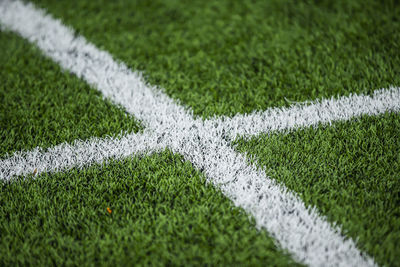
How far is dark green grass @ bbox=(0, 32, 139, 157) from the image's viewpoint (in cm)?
158

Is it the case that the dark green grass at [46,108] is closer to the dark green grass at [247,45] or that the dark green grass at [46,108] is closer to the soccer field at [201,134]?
the soccer field at [201,134]

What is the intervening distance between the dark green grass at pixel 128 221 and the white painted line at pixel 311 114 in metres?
0.32

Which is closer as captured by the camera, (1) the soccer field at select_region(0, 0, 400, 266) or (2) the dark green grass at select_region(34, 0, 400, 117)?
(1) the soccer field at select_region(0, 0, 400, 266)

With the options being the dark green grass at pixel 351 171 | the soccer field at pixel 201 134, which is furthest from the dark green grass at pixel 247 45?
the dark green grass at pixel 351 171

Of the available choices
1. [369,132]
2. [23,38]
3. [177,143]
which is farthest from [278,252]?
[23,38]

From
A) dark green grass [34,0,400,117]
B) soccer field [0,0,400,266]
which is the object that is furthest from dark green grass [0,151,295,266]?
dark green grass [34,0,400,117]

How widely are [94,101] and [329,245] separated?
122 centimetres

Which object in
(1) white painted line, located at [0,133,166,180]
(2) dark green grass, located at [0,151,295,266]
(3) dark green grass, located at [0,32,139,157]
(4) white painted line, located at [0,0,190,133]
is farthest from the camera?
(4) white painted line, located at [0,0,190,133]

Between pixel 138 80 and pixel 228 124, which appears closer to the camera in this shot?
pixel 228 124

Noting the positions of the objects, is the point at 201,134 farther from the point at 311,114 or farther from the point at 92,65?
the point at 92,65

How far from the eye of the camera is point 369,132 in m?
1.54

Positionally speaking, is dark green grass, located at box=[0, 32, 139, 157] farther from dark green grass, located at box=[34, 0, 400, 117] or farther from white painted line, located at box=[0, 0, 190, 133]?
dark green grass, located at box=[34, 0, 400, 117]

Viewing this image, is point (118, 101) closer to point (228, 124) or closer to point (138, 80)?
point (138, 80)

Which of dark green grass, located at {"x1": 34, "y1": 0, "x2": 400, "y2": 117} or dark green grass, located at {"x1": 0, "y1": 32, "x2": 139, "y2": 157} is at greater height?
dark green grass, located at {"x1": 34, "y1": 0, "x2": 400, "y2": 117}
